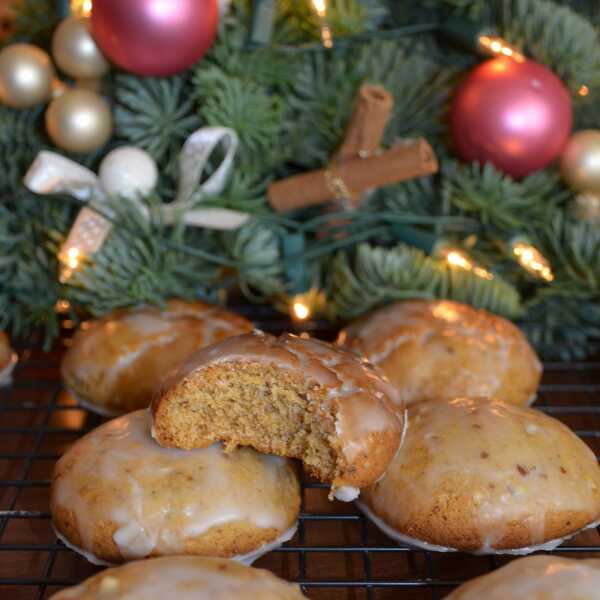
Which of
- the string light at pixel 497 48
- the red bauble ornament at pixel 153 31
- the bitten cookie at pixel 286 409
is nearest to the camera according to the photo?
the bitten cookie at pixel 286 409

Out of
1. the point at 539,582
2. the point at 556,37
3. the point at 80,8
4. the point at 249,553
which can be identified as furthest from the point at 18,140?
the point at 539,582

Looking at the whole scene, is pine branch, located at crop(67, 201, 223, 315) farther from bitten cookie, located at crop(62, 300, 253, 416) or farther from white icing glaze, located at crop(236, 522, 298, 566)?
white icing glaze, located at crop(236, 522, 298, 566)

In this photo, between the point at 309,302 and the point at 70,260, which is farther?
the point at 309,302

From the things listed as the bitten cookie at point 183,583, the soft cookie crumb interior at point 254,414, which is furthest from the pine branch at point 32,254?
the bitten cookie at point 183,583

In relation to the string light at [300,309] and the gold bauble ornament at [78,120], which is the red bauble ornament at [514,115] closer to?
the string light at [300,309]

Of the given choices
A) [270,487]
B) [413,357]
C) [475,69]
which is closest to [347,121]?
[475,69]

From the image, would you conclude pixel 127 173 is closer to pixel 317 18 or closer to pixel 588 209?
pixel 317 18
